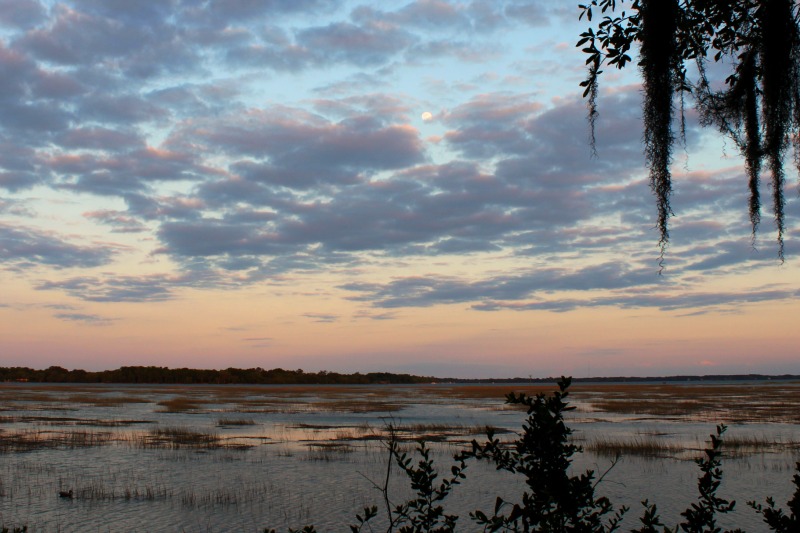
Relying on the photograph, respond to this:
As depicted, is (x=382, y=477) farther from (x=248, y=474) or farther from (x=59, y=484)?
(x=59, y=484)

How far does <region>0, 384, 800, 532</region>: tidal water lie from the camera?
52.2 ft

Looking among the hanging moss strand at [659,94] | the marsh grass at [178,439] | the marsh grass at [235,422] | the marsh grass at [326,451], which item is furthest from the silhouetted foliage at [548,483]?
the marsh grass at [235,422]

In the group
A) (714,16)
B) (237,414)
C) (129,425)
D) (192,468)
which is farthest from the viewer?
(237,414)

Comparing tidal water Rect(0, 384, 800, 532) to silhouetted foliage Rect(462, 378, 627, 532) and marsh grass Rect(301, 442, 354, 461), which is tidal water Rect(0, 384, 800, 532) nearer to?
marsh grass Rect(301, 442, 354, 461)

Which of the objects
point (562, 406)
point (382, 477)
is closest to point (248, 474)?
point (382, 477)

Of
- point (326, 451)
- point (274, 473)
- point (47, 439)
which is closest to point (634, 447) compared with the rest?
point (326, 451)

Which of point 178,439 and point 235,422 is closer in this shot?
point 178,439

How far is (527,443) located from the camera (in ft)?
15.3

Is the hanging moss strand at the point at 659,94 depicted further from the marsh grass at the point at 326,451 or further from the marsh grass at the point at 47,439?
the marsh grass at the point at 47,439

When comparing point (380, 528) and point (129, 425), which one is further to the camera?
point (129, 425)

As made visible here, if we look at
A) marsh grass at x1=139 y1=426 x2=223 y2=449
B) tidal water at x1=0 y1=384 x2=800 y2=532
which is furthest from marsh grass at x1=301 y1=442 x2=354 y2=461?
marsh grass at x1=139 y1=426 x2=223 y2=449

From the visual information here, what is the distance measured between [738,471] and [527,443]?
2014cm

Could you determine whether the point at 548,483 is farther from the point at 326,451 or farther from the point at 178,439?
the point at 178,439

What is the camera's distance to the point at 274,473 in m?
21.3
